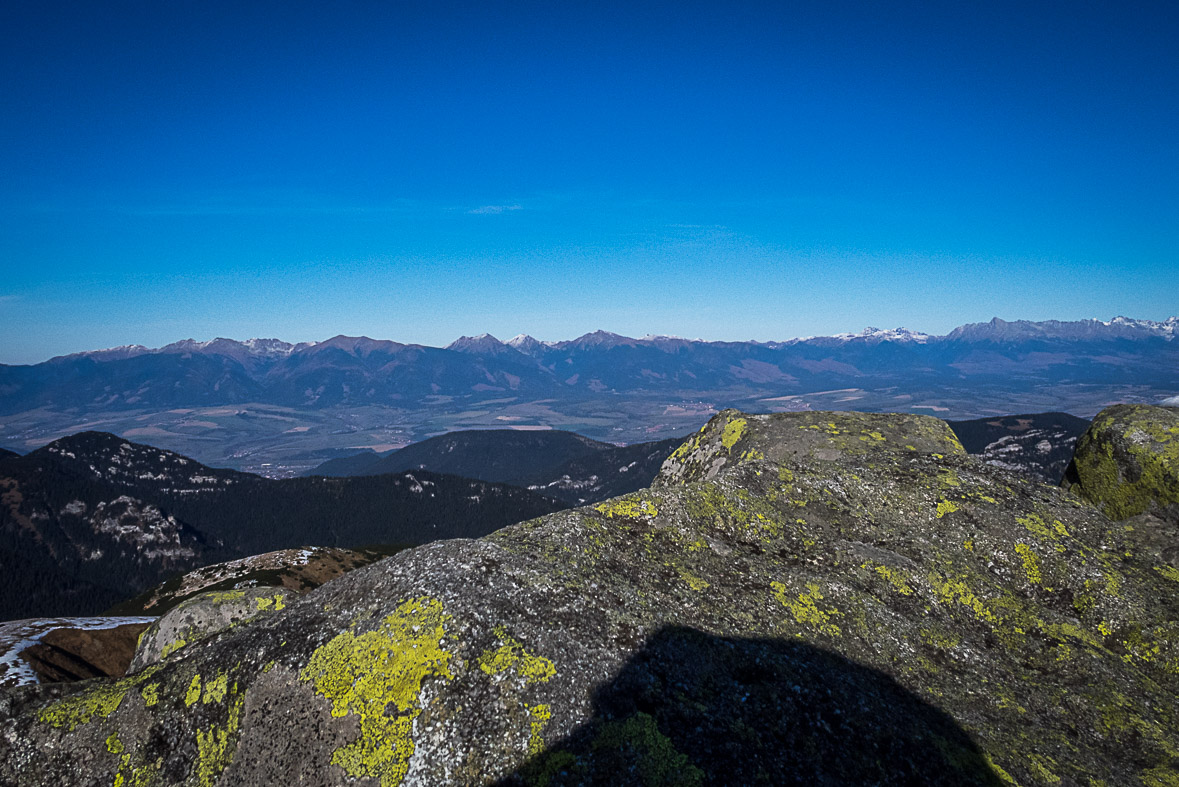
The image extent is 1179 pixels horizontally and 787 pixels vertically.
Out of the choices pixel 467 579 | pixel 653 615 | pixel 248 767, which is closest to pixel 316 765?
pixel 248 767

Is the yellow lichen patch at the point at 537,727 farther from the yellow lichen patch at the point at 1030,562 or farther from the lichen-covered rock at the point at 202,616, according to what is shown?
the yellow lichen patch at the point at 1030,562

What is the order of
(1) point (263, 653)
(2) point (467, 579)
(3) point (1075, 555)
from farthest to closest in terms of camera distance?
(3) point (1075, 555) → (2) point (467, 579) → (1) point (263, 653)

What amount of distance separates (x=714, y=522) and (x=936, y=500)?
4981 mm

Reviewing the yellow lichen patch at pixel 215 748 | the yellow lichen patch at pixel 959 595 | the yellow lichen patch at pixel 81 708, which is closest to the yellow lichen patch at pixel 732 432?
the yellow lichen patch at pixel 959 595

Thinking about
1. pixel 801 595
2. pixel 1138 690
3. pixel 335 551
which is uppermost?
pixel 801 595

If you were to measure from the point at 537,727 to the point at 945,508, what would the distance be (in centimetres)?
972

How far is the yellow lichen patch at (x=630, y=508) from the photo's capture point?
10.9m

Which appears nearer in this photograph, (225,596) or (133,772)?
(133,772)

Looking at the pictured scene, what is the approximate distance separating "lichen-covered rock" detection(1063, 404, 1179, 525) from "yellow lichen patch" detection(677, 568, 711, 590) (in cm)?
1387

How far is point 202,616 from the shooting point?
13.8 meters

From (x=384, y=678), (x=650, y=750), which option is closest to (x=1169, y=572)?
(x=650, y=750)

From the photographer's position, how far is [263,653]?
24.1 ft

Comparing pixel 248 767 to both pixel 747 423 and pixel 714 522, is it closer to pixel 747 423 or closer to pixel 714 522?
pixel 714 522

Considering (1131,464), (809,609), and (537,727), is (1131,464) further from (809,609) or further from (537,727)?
(537,727)
